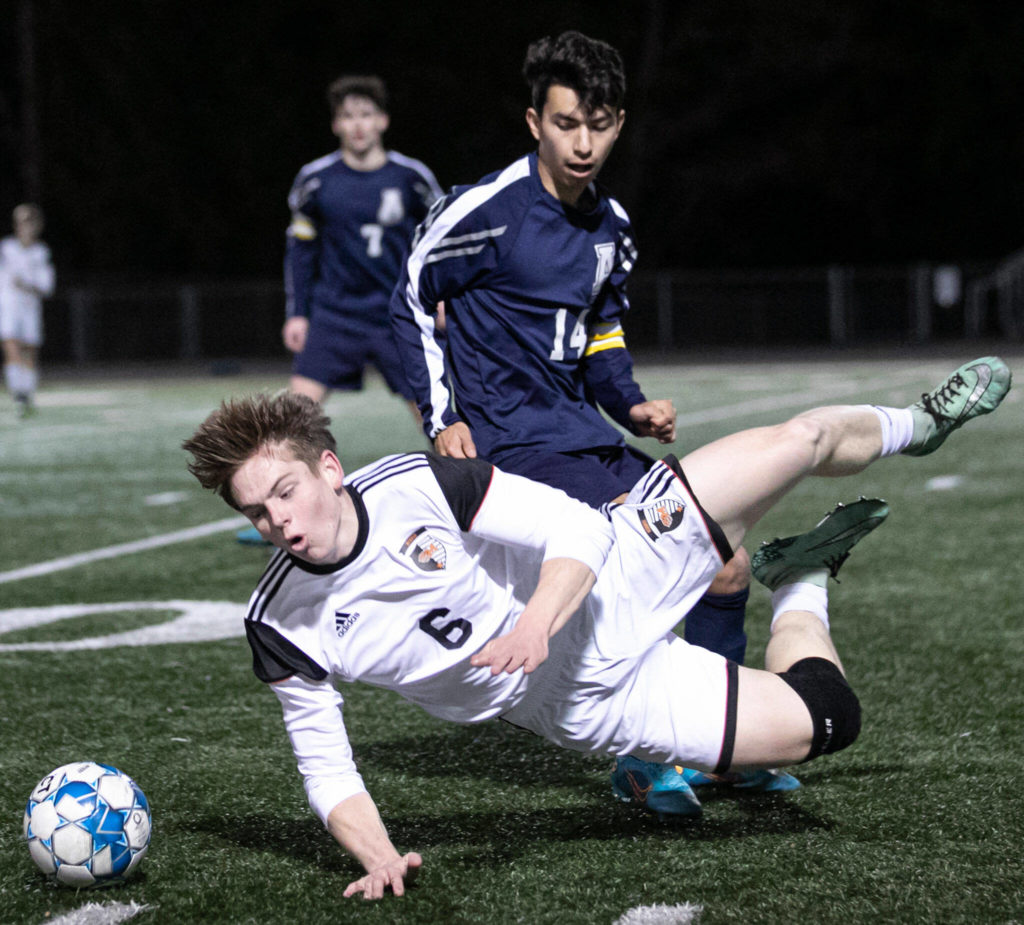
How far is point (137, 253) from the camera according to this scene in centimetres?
3575

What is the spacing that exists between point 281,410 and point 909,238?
34956mm

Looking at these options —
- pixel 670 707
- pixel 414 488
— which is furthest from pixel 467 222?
pixel 670 707

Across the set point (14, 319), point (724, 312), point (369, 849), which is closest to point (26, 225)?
point (14, 319)

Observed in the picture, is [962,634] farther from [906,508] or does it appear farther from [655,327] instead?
[655,327]

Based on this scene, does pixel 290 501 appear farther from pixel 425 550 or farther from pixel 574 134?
pixel 574 134

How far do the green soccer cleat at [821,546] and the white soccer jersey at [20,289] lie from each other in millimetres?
15401

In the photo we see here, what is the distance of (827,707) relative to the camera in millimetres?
3490

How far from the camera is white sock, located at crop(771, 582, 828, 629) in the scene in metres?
3.98

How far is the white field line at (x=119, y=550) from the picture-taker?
7441 mm

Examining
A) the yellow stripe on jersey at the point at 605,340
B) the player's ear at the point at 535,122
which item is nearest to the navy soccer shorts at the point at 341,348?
the yellow stripe on jersey at the point at 605,340

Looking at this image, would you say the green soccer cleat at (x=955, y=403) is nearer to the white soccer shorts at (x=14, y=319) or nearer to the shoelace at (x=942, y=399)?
the shoelace at (x=942, y=399)

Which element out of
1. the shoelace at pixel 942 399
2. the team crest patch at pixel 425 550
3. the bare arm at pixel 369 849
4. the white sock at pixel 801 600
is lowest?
the bare arm at pixel 369 849

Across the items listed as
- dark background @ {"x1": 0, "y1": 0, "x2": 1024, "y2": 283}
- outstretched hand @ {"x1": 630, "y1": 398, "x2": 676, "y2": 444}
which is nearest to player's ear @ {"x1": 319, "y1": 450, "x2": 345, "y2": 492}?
outstretched hand @ {"x1": 630, "y1": 398, "x2": 676, "y2": 444}

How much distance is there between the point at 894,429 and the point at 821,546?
350mm
